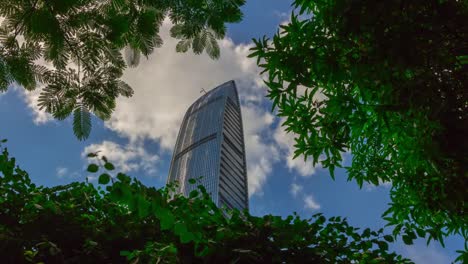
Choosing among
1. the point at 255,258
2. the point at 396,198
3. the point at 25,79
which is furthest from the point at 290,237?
the point at 25,79

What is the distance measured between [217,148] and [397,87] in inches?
2904

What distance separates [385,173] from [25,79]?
342 centimetres

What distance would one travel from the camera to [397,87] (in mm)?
2266

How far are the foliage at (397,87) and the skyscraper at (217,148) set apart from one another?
232ft

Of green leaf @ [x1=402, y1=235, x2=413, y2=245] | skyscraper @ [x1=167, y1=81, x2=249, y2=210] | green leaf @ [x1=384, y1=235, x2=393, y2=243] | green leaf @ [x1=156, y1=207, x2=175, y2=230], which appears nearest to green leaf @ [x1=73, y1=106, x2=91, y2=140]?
green leaf @ [x1=156, y1=207, x2=175, y2=230]

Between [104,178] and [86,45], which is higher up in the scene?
[86,45]

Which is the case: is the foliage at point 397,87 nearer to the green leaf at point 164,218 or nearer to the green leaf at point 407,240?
the green leaf at point 407,240

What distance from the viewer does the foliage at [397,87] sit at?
86.8 inches

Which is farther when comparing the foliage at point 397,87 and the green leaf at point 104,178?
the foliage at point 397,87

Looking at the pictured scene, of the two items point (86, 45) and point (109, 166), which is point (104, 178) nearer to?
point (109, 166)

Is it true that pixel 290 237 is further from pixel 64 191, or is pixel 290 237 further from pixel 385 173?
pixel 64 191

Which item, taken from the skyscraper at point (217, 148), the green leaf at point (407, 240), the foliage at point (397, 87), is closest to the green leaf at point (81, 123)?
the foliage at point (397, 87)

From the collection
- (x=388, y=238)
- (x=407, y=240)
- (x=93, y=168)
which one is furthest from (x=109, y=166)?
(x=407, y=240)

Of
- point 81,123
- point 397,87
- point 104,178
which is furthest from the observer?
point 81,123
